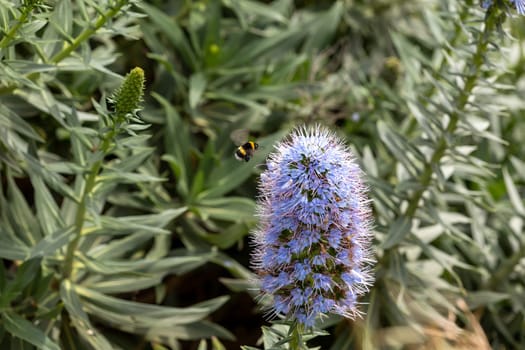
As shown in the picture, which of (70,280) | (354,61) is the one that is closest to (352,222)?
(70,280)

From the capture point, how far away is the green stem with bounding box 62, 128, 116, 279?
101 inches

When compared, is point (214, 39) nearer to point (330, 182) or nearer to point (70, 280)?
point (70, 280)

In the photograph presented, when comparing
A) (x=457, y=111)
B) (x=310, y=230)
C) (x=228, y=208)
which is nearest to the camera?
(x=310, y=230)

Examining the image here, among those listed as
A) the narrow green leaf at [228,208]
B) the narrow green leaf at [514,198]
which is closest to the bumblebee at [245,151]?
the narrow green leaf at [228,208]

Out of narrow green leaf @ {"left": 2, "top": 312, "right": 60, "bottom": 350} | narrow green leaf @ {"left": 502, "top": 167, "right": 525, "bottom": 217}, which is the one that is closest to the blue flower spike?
narrow green leaf @ {"left": 2, "top": 312, "right": 60, "bottom": 350}

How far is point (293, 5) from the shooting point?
5219mm

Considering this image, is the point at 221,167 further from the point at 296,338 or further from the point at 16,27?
the point at 296,338

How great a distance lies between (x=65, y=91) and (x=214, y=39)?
1.05 meters

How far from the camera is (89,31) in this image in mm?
2816

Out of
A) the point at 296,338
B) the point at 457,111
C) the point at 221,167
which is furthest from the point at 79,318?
the point at 457,111

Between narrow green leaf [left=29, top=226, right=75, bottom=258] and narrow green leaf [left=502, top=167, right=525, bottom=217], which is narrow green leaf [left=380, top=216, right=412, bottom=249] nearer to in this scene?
narrow green leaf [left=502, top=167, right=525, bottom=217]

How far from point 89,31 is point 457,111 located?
64.5 inches

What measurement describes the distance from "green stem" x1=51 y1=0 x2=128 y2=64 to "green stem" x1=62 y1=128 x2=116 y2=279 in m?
0.48

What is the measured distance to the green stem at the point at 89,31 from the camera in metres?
2.64
